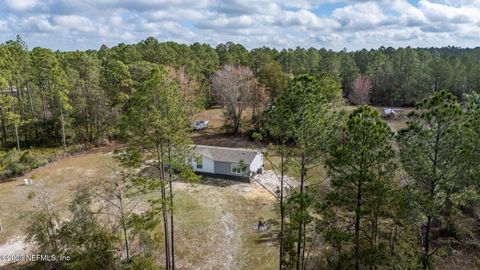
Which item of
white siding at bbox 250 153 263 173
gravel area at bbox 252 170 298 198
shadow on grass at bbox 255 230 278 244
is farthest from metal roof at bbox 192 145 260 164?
shadow on grass at bbox 255 230 278 244

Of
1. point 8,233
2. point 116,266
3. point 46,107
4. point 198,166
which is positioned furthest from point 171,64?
point 116,266

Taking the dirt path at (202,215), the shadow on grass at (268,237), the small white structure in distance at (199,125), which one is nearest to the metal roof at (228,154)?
the dirt path at (202,215)

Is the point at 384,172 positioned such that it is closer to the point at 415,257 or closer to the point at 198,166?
the point at 415,257

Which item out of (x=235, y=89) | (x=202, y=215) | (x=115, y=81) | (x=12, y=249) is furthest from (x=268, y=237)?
(x=115, y=81)

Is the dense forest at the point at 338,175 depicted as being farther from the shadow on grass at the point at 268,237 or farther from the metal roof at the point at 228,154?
the metal roof at the point at 228,154

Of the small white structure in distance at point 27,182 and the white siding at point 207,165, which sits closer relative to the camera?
the small white structure in distance at point 27,182

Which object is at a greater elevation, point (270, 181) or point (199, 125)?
point (199, 125)

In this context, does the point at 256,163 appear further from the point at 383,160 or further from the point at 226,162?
the point at 383,160

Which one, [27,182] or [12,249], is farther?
[27,182]
